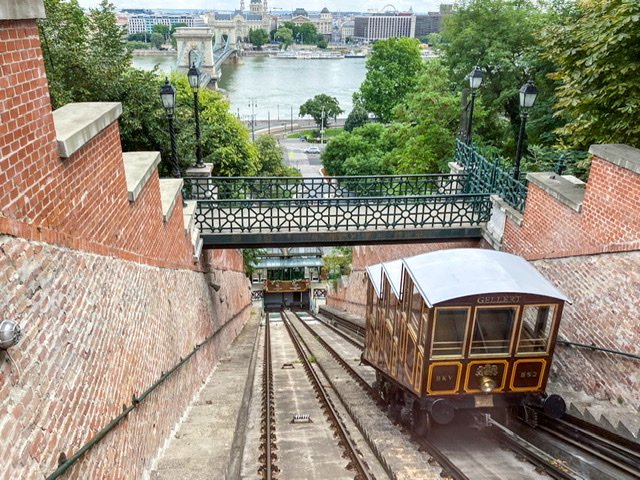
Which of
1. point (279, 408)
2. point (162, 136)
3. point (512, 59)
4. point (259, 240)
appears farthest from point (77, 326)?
point (512, 59)

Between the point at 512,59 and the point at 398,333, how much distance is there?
17226 mm

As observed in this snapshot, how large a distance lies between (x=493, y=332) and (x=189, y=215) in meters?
6.49

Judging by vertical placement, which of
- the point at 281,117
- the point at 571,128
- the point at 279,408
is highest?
the point at 571,128

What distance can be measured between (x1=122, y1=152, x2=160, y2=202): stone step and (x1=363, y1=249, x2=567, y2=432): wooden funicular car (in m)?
3.82

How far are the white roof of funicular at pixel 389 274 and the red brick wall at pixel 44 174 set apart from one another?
13.2 ft

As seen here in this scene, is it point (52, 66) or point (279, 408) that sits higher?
point (52, 66)

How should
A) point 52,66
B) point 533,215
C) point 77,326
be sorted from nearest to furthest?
point 77,326, point 533,215, point 52,66

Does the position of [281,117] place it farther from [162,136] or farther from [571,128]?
[571,128]

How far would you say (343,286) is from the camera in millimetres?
27516

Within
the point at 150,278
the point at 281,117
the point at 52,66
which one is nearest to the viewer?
the point at 150,278

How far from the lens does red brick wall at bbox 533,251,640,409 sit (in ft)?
22.4

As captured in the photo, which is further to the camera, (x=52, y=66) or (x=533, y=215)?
(x=52, y=66)

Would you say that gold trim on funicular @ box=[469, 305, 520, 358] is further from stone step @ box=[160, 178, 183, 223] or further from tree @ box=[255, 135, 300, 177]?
tree @ box=[255, 135, 300, 177]

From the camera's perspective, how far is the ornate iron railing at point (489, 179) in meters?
11.1
